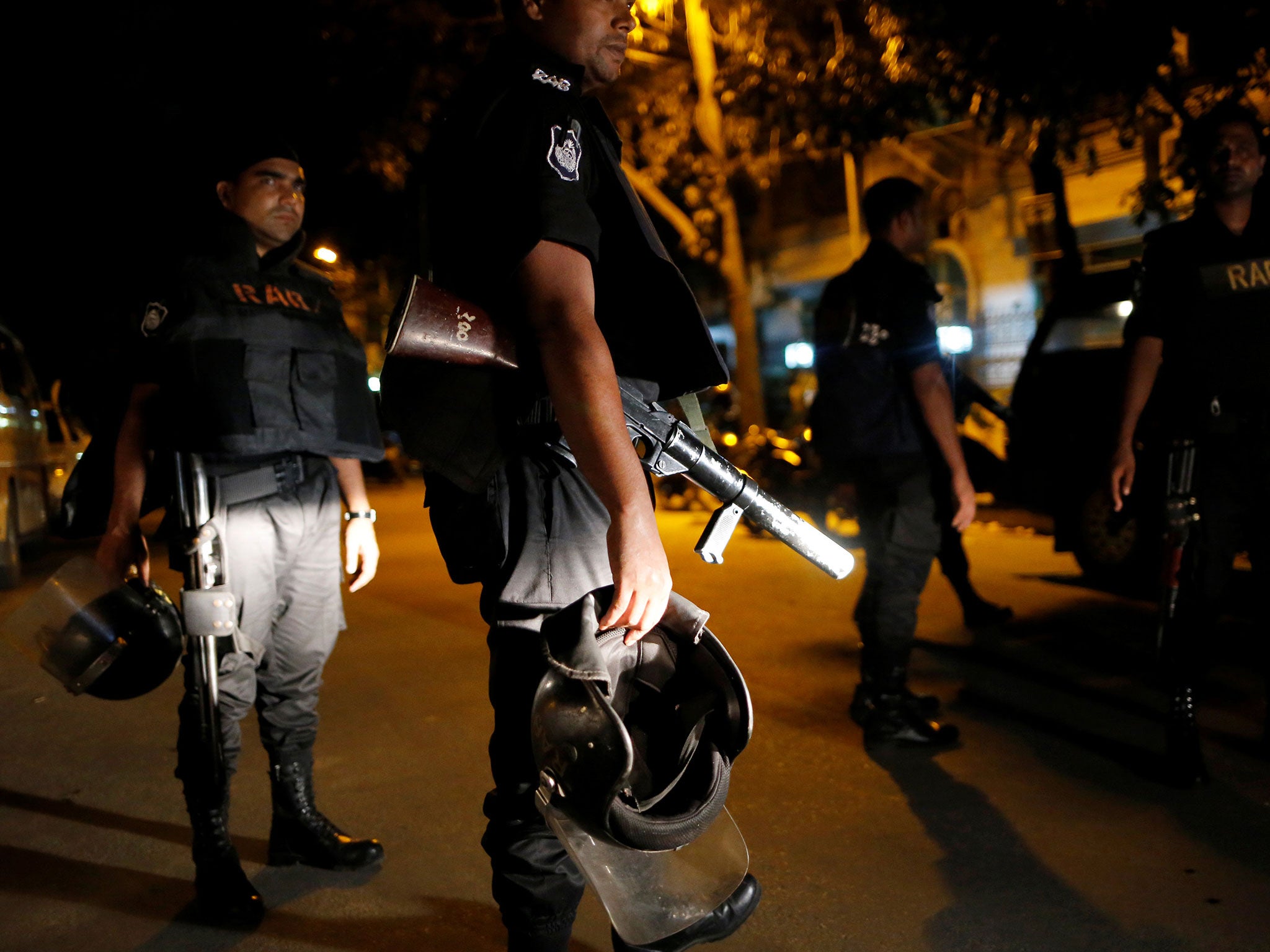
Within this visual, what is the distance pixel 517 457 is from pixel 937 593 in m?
5.13

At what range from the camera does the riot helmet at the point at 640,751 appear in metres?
1.48

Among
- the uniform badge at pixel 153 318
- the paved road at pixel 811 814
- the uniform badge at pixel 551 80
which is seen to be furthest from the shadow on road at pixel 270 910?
the uniform badge at pixel 551 80

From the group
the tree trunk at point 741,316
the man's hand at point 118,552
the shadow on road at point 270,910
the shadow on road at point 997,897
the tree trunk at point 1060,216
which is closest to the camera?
the shadow on road at point 997,897

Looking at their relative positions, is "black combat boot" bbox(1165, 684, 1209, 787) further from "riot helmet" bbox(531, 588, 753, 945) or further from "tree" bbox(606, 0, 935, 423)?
"tree" bbox(606, 0, 935, 423)

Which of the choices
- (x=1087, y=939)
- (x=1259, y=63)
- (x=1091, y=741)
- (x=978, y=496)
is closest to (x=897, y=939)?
(x=1087, y=939)

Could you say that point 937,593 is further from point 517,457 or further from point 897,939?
point 517,457

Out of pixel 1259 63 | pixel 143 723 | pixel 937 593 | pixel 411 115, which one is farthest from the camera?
pixel 411 115

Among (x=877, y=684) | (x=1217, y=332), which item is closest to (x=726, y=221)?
(x=877, y=684)

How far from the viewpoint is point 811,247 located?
21.2m

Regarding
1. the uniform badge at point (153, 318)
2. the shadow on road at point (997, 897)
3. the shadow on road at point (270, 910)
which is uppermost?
the uniform badge at point (153, 318)

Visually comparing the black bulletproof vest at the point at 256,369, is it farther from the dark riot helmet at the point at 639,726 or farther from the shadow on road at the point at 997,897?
the shadow on road at the point at 997,897

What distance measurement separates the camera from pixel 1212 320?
321 centimetres

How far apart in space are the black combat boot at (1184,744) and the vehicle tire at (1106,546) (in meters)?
2.56

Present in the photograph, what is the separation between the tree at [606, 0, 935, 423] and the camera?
10062 mm
